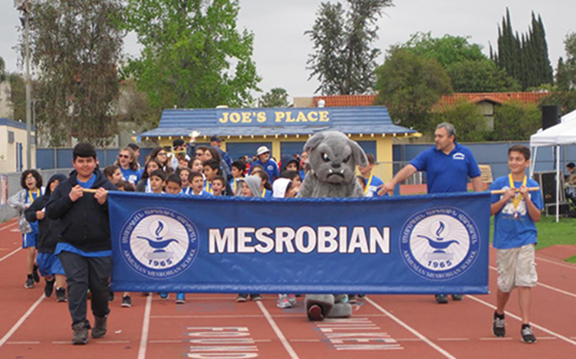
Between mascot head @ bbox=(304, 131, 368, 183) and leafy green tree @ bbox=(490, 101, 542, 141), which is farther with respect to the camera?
leafy green tree @ bbox=(490, 101, 542, 141)

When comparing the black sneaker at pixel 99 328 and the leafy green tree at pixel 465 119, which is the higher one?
the leafy green tree at pixel 465 119

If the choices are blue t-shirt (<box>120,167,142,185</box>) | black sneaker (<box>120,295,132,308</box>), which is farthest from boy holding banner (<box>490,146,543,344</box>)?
blue t-shirt (<box>120,167,142,185</box>)

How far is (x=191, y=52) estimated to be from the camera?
53938mm

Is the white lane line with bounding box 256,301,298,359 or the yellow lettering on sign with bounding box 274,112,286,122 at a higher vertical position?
the yellow lettering on sign with bounding box 274,112,286,122

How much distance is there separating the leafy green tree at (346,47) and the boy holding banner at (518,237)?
72.5 m

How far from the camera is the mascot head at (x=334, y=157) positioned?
911 cm

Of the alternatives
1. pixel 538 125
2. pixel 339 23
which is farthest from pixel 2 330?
pixel 339 23

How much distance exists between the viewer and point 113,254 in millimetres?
7918

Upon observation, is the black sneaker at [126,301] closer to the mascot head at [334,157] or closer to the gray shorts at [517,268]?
the mascot head at [334,157]

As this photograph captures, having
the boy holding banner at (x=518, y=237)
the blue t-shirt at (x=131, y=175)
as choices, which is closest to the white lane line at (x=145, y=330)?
the blue t-shirt at (x=131, y=175)

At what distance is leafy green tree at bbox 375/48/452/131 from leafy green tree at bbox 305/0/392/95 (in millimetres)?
23024

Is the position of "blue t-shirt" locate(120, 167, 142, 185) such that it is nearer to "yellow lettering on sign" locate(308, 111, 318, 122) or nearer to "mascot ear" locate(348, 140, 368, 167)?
"mascot ear" locate(348, 140, 368, 167)

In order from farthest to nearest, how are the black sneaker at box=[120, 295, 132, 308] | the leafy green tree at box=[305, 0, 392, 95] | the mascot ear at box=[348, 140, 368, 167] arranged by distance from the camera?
the leafy green tree at box=[305, 0, 392, 95] < the black sneaker at box=[120, 295, 132, 308] < the mascot ear at box=[348, 140, 368, 167]

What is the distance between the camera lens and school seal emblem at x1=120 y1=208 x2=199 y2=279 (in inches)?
310
